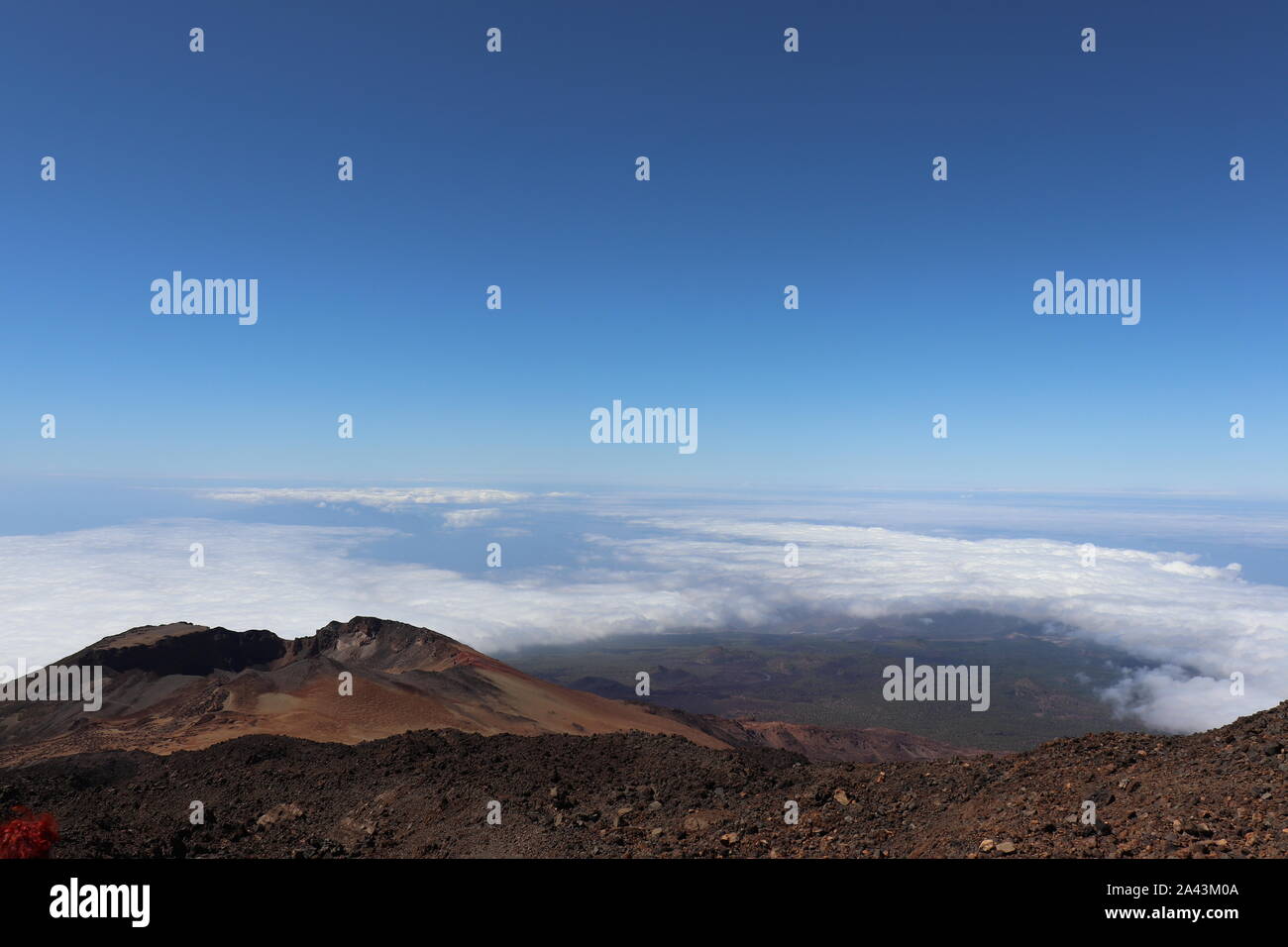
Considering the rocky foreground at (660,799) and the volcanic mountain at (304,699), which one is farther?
the volcanic mountain at (304,699)

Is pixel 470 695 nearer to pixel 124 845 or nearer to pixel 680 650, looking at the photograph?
pixel 124 845

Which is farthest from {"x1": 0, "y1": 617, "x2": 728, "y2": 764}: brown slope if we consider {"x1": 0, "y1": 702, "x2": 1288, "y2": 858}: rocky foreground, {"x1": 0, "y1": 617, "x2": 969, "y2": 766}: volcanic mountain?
{"x1": 0, "y1": 702, "x2": 1288, "y2": 858}: rocky foreground

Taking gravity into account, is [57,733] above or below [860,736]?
above

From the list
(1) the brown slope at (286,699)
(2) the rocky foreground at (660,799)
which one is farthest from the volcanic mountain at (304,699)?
(2) the rocky foreground at (660,799)

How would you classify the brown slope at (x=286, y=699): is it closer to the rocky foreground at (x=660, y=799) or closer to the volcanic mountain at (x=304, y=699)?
the volcanic mountain at (x=304, y=699)
